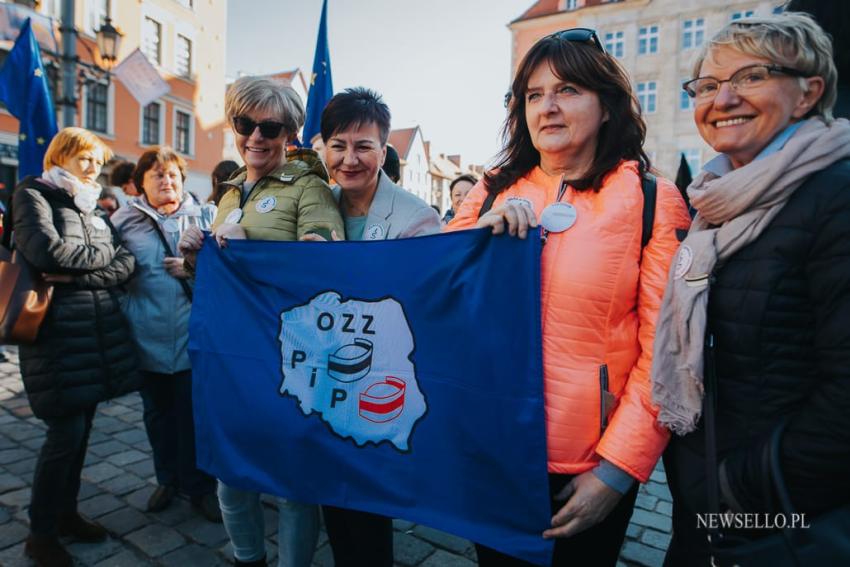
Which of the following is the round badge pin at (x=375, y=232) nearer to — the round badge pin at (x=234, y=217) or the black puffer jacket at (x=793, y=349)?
the round badge pin at (x=234, y=217)

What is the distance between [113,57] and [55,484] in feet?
29.9

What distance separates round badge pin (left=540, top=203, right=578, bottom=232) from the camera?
1.61 m

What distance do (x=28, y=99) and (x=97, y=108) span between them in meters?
19.1

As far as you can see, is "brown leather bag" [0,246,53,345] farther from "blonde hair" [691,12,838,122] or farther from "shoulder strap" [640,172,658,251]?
"blonde hair" [691,12,838,122]

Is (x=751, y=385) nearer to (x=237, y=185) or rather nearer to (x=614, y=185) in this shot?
(x=614, y=185)

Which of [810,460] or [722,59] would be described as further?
[722,59]

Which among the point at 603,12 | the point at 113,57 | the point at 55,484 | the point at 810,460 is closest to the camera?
the point at 810,460

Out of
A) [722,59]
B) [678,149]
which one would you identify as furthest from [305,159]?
[678,149]

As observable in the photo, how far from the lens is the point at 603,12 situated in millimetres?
31734

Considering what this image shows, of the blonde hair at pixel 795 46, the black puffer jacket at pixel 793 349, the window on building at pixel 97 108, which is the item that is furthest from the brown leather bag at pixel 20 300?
the window on building at pixel 97 108

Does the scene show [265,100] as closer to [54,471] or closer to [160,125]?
[54,471]

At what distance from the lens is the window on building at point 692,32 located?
97.1 ft

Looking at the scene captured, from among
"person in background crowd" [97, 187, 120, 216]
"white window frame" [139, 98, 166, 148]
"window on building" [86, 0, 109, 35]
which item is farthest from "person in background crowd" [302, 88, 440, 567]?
"white window frame" [139, 98, 166, 148]

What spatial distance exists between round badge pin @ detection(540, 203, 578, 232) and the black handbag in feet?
2.52
